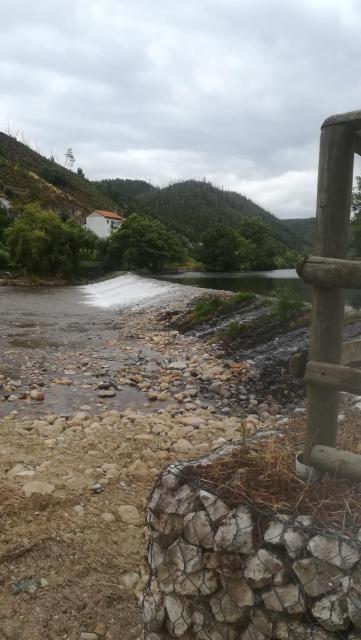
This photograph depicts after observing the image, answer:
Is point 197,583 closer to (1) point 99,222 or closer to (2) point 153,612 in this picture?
(2) point 153,612

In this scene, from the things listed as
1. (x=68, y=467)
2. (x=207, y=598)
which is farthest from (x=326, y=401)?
(x=68, y=467)

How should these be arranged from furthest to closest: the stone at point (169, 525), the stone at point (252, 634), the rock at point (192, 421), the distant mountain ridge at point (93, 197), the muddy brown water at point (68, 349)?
the distant mountain ridge at point (93, 197), the muddy brown water at point (68, 349), the rock at point (192, 421), the stone at point (169, 525), the stone at point (252, 634)

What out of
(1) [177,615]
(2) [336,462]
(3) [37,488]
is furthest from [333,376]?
(3) [37,488]

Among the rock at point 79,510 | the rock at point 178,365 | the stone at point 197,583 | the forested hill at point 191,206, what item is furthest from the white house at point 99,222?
the stone at point 197,583

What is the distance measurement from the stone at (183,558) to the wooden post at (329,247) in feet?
2.83

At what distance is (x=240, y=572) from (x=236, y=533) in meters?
0.19

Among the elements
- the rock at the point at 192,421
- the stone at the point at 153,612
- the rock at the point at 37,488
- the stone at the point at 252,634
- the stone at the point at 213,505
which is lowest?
the rock at the point at 192,421

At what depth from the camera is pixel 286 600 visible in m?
2.23

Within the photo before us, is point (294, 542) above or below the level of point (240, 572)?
Answer: above

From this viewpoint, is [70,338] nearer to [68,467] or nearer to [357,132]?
[68,467]

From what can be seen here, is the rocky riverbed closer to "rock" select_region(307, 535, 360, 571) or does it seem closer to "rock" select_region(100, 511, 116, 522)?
"rock" select_region(100, 511, 116, 522)

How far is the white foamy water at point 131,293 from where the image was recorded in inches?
960

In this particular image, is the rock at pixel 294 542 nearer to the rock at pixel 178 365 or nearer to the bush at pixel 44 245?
the rock at pixel 178 365

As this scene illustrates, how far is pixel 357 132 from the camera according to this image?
254cm
